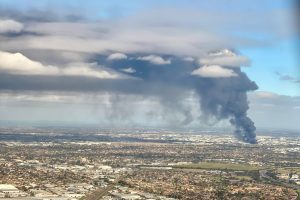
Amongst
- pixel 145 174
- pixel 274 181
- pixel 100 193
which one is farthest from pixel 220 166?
pixel 100 193

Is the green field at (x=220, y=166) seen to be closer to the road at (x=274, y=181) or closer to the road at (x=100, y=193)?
the road at (x=274, y=181)

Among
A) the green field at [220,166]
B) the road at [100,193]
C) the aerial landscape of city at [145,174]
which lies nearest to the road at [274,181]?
the aerial landscape of city at [145,174]

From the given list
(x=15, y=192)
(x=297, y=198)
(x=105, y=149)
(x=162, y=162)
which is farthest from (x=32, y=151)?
(x=297, y=198)

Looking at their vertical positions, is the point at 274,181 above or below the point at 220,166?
below

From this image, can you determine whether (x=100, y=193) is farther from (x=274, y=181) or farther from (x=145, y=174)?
(x=274, y=181)

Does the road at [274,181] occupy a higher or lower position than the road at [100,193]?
higher

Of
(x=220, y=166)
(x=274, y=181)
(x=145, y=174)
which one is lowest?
(x=274, y=181)

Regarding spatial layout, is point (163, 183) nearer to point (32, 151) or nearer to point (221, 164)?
point (221, 164)

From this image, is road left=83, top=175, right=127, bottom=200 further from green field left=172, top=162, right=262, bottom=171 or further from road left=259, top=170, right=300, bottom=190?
green field left=172, top=162, right=262, bottom=171

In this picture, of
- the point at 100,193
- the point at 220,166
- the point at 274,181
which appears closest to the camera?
the point at 100,193

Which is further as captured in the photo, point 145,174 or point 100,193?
point 145,174

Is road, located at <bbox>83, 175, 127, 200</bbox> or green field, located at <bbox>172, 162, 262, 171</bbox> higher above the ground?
green field, located at <bbox>172, 162, 262, 171</bbox>

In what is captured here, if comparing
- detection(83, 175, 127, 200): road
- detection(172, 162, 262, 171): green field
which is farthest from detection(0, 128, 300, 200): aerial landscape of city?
detection(83, 175, 127, 200): road
